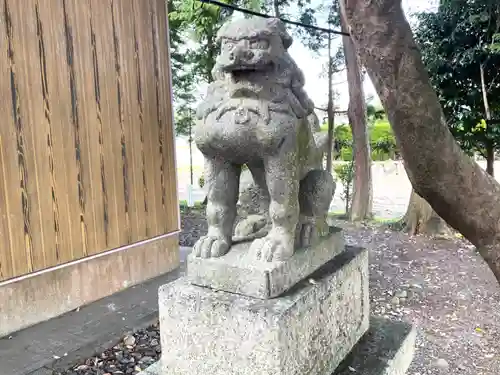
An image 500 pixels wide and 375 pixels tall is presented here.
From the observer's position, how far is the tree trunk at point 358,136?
20.9 feet

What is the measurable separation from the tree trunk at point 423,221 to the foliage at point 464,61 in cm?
108

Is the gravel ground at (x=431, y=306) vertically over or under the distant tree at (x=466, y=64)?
under

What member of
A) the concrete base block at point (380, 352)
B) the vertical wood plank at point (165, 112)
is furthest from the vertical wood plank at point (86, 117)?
the concrete base block at point (380, 352)

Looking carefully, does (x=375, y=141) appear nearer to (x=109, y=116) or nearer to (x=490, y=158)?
(x=490, y=158)

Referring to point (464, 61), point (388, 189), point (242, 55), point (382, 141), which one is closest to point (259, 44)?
point (242, 55)

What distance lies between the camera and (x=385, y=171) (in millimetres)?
10609

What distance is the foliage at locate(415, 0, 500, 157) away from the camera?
204 inches

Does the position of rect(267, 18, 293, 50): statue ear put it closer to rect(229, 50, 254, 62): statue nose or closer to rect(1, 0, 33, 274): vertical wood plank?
rect(229, 50, 254, 62): statue nose

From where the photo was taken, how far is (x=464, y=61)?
531 cm

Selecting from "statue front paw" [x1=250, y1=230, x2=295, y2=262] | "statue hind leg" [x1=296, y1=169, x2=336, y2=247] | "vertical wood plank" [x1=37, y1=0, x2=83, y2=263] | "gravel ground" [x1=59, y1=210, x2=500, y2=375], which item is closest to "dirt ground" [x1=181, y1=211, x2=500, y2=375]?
"gravel ground" [x1=59, y1=210, x2=500, y2=375]

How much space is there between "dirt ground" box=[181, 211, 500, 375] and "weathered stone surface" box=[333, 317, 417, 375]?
0.96 meters

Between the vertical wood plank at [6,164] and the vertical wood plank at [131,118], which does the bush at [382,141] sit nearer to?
the vertical wood plank at [131,118]

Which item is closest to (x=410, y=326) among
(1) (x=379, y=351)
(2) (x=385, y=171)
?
(1) (x=379, y=351)

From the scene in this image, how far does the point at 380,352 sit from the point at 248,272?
83 cm
